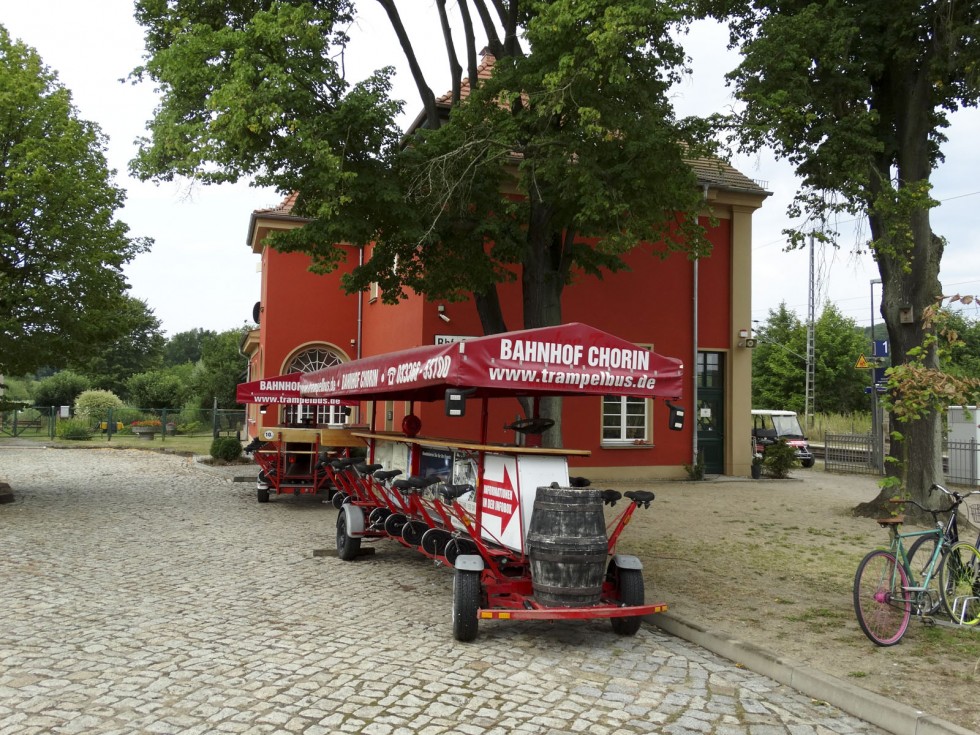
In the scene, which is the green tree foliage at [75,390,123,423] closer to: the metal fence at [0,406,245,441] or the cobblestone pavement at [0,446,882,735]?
the metal fence at [0,406,245,441]

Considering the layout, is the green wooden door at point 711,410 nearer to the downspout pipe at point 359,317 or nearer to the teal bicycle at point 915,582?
the downspout pipe at point 359,317

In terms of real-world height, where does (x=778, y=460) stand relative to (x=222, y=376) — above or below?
below

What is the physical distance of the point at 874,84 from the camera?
13266mm

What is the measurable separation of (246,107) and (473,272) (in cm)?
488

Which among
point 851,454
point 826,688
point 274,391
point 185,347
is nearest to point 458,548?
point 826,688

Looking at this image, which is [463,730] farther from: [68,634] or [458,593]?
[68,634]

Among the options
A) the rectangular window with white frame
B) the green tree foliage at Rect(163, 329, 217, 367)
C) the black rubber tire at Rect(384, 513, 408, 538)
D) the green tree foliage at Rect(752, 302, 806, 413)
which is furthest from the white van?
the green tree foliage at Rect(163, 329, 217, 367)

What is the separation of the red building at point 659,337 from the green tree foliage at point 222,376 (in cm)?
2960

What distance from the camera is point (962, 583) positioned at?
20.3ft

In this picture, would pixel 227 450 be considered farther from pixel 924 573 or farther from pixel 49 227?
pixel 924 573

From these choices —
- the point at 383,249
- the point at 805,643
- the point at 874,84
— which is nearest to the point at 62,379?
the point at 383,249

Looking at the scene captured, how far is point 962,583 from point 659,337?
14.1 meters

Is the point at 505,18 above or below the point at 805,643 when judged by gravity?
above

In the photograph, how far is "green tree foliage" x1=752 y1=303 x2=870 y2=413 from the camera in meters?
50.7
